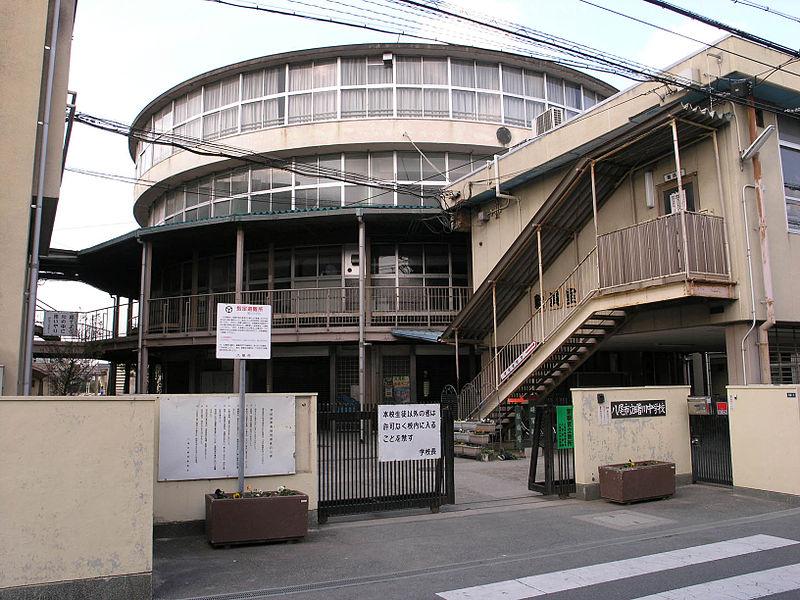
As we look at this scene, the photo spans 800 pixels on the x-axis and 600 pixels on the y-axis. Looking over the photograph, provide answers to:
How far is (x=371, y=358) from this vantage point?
69.2ft

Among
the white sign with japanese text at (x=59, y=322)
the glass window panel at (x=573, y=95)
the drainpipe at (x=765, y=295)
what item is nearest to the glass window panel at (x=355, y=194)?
the glass window panel at (x=573, y=95)

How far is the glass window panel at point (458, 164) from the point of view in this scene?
2378 cm

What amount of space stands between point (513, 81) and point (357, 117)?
6.17 m

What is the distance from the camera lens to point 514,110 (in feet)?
80.8

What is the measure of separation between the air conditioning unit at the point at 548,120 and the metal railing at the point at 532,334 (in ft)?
16.9

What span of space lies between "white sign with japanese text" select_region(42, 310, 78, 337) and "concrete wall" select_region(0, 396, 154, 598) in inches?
854

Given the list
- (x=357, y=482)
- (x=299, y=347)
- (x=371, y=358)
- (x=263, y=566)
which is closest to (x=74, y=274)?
A: (x=299, y=347)

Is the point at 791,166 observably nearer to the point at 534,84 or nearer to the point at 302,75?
the point at 534,84

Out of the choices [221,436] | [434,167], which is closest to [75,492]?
[221,436]

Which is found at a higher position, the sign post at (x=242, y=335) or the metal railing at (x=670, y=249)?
the metal railing at (x=670, y=249)

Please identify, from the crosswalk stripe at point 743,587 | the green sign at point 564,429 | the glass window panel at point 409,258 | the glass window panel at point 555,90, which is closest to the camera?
the crosswalk stripe at point 743,587

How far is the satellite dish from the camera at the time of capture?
23.8 metres

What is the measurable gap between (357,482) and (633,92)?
35.0 feet

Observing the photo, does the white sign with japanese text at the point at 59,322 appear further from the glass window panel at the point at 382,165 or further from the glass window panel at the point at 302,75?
the glass window panel at the point at 382,165
